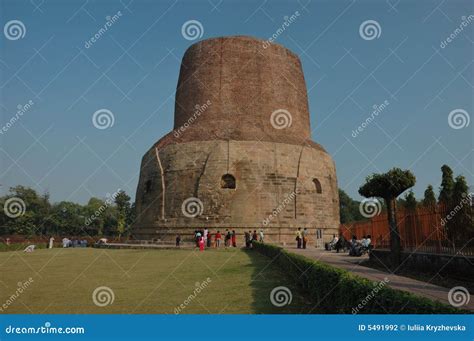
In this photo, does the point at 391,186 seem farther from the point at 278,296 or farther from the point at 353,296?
the point at 353,296

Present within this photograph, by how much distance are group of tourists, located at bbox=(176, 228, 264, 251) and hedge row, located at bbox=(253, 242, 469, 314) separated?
412 inches

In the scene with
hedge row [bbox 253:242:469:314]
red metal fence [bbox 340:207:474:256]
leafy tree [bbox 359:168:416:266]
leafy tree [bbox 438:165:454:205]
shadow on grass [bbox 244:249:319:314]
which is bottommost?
shadow on grass [bbox 244:249:319:314]

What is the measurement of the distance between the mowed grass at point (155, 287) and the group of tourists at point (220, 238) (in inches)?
222

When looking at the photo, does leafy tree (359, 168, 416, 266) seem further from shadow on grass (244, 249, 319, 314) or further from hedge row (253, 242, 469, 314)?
hedge row (253, 242, 469, 314)

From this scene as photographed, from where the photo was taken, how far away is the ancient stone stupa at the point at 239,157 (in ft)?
63.3

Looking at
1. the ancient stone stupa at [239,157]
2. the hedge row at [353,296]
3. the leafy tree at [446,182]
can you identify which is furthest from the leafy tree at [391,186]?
the leafy tree at [446,182]

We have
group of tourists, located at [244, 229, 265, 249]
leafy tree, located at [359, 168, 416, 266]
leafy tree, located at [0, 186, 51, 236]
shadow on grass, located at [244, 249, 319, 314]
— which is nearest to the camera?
shadow on grass, located at [244, 249, 319, 314]

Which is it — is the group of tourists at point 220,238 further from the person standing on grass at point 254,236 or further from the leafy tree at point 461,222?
the leafy tree at point 461,222

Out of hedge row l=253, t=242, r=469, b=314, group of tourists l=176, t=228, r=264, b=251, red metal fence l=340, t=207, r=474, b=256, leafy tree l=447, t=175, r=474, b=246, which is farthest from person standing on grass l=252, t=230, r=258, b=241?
hedge row l=253, t=242, r=469, b=314

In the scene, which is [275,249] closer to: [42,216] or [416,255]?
[416,255]

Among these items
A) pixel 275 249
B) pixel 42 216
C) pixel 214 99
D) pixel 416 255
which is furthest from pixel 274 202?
pixel 42 216

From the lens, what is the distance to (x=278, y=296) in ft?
20.6

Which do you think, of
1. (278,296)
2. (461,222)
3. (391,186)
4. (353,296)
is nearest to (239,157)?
(391,186)

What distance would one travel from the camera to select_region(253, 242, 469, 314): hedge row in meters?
3.58
